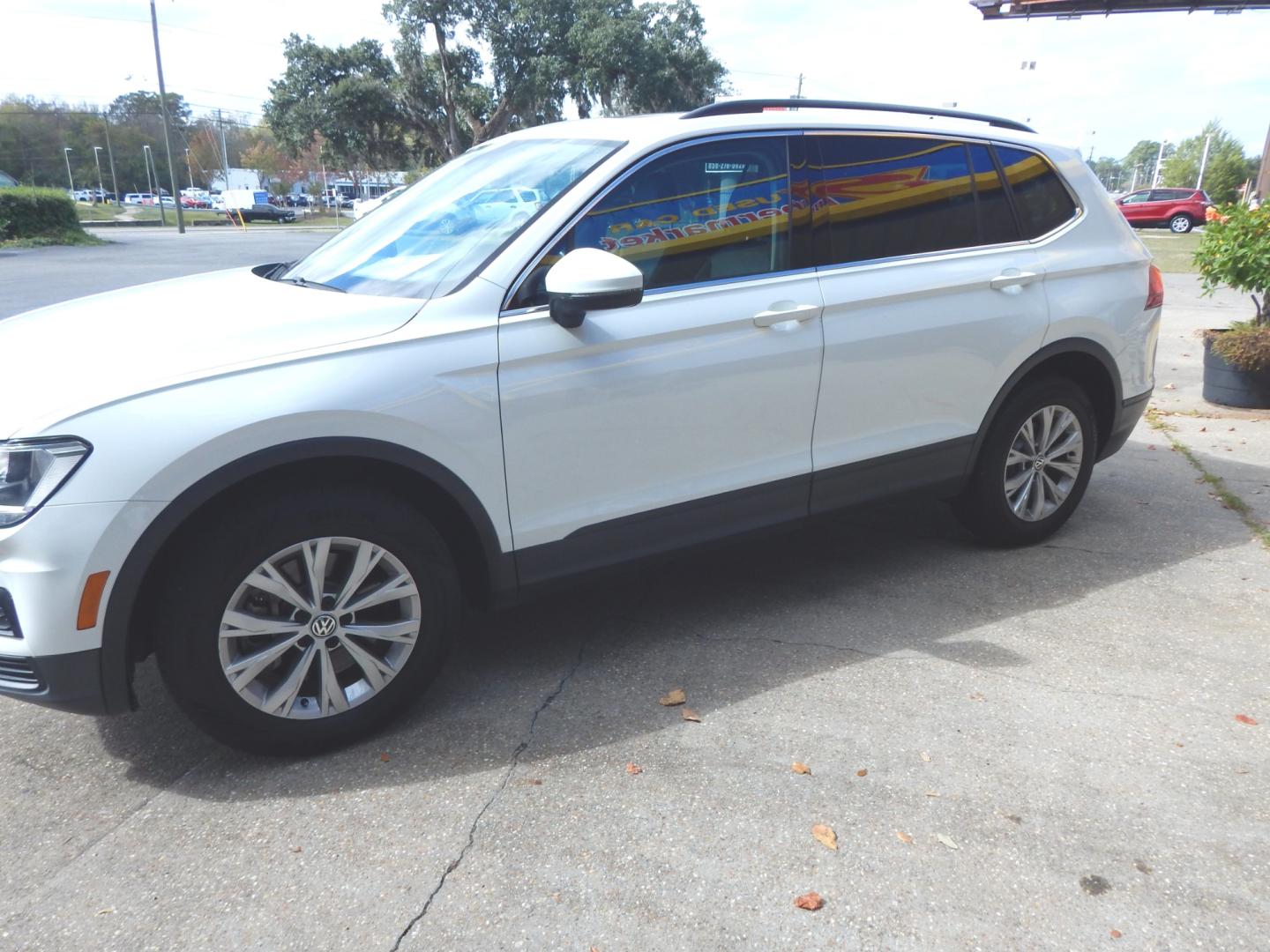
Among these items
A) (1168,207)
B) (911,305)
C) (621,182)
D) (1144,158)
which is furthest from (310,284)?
(1144,158)

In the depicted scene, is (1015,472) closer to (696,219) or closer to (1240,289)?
(696,219)

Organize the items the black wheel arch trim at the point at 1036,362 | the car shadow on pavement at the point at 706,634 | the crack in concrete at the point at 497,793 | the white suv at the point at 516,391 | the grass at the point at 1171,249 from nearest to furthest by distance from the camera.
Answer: the crack in concrete at the point at 497,793
the white suv at the point at 516,391
the car shadow on pavement at the point at 706,634
the black wheel arch trim at the point at 1036,362
the grass at the point at 1171,249

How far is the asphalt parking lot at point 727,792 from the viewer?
2342 mm

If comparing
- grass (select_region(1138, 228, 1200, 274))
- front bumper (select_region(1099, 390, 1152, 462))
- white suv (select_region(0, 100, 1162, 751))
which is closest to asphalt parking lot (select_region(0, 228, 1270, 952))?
white suv (select_region(0, 100, 1162, 751))

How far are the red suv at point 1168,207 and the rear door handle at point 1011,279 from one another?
1330 inches

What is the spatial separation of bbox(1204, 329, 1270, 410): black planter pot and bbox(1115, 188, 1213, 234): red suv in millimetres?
29398

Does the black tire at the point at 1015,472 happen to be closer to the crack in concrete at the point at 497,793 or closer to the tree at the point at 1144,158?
the crack in concrete at the point at 497,793

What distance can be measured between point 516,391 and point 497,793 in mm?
1196

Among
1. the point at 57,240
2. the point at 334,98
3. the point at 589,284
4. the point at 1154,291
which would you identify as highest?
the point at 334,98

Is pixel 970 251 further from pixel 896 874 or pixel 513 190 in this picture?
pixel 896 874

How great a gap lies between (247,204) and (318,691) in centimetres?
6425

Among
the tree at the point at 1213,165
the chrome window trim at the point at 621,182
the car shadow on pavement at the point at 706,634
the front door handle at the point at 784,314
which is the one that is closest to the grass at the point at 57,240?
the car shadow on pavement at the point at 706,634

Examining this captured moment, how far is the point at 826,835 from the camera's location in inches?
103

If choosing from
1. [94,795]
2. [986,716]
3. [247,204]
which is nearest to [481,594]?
[94,795]
